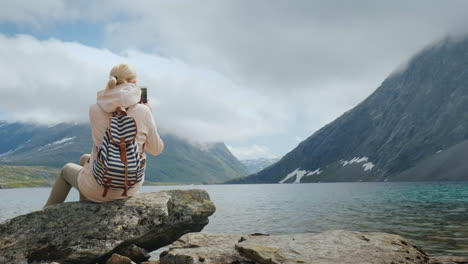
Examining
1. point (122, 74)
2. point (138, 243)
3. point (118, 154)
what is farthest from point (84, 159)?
point (138, 243)

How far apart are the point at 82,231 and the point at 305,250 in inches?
238

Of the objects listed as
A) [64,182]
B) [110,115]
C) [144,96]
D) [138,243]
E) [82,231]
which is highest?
[144,96]

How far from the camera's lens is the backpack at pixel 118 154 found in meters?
7.65

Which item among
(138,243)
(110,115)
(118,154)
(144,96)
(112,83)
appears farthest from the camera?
(138,243)

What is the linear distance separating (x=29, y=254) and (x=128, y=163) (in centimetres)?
402

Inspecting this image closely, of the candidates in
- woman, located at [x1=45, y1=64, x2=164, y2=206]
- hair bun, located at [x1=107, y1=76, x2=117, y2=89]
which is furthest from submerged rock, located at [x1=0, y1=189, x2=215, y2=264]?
hair bun, located at [x1=107, y1=76, x2=117, y2=89]

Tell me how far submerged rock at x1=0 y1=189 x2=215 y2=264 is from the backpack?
5.81ft

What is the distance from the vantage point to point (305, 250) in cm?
809

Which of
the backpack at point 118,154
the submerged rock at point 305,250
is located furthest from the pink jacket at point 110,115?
the submerged rock at point 305,250

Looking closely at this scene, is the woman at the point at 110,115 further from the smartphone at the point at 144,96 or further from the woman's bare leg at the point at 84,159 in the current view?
the woman's bare leg at the point at 84,159

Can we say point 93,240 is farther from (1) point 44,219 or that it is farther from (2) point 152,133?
(2) point 152,133

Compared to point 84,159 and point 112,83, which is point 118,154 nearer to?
point 112,83

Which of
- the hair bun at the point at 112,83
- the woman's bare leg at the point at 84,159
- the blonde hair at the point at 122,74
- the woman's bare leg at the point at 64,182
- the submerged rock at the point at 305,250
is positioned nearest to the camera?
the submerged rock at the point at 305,250

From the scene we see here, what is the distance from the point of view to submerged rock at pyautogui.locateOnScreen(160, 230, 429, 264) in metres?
7.62
